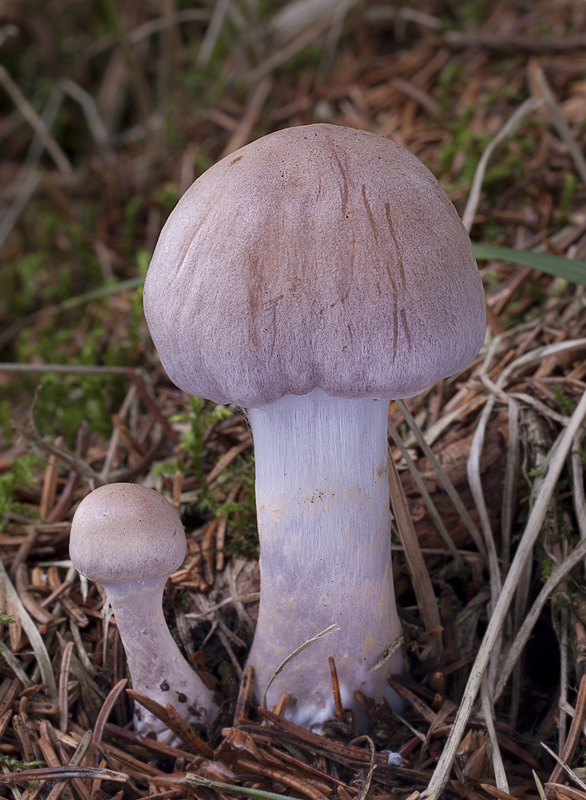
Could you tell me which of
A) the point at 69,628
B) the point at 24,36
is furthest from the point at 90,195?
→ the point at 69,628

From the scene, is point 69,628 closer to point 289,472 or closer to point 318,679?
point 318,679

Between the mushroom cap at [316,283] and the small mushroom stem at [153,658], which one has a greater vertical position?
the mushroom cap at [316,283]

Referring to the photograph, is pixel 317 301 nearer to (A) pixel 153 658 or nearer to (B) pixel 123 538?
(B) pixel 123 538

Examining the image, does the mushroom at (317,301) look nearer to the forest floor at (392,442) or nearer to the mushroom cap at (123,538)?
the mushroom cap at (123,538)

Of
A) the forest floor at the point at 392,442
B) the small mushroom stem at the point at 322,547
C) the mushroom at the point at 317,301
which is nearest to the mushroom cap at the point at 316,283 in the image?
the mushroom at the point at 317,301

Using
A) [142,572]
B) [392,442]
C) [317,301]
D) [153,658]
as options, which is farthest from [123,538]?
[392,442]
